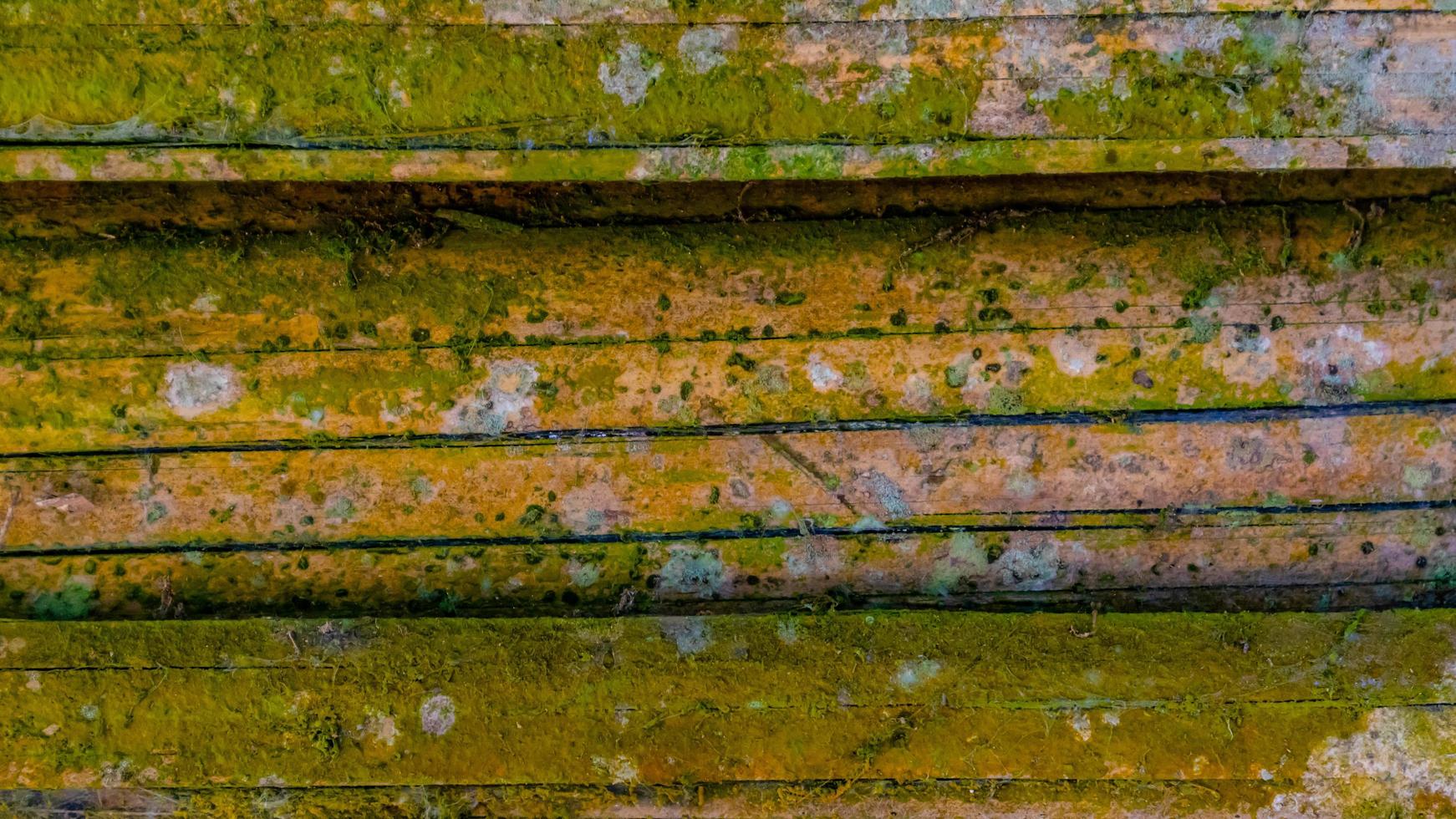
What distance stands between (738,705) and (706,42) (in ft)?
7.13

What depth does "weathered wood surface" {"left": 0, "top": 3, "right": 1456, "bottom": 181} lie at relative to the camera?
9.01 feet

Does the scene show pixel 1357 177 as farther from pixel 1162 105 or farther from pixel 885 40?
pixel 885 40

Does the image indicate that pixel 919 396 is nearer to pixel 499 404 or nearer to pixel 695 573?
pixel 695 573

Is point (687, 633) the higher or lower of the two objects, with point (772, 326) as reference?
lower

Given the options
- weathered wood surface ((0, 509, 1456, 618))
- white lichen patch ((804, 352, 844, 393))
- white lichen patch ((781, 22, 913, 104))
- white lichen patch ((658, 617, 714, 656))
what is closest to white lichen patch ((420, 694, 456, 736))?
weathered wood surface ((0, 509, 1456, 618))

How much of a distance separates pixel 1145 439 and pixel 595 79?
2329 mm

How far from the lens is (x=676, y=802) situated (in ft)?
10.1

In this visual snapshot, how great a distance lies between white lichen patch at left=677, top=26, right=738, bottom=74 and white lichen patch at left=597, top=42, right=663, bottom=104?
10 centimetres

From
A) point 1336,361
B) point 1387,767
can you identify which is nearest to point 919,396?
point 1336,361

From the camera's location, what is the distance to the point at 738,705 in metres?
2.97

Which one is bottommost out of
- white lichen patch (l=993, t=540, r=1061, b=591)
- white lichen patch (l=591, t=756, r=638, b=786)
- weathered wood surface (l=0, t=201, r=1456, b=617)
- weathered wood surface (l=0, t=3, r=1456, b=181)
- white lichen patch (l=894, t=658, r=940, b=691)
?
white lichen patch (l=591, t=756, r=638, b=786)

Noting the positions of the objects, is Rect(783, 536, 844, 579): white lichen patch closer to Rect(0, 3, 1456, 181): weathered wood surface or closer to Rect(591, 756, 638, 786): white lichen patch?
Rect(591, 756, 638, 786): white lichen patch

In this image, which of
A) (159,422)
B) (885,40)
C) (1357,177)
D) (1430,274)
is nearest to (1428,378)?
(1430,274)

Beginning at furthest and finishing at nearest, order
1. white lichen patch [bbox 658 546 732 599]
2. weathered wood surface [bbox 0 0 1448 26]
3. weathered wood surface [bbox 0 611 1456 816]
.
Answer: white lichen patch [bbox 658 546 732 599] < weathered wood surface [bbox 0 611 1456 816] < weathered wood surface [bbox 0 0 1448 26]
